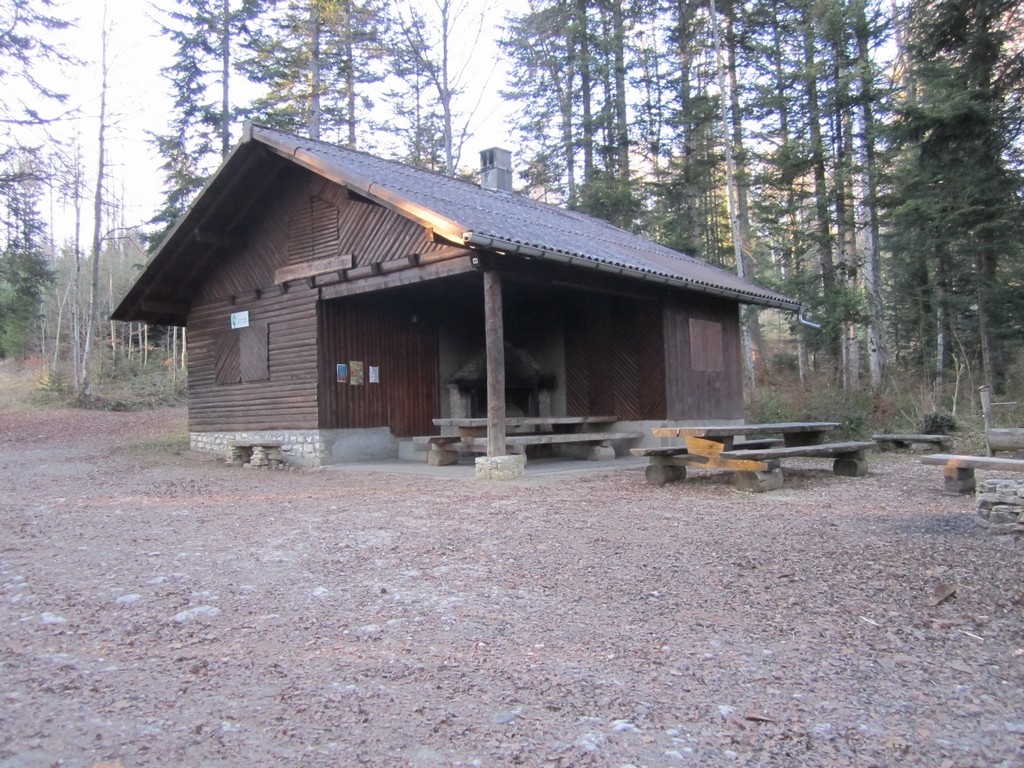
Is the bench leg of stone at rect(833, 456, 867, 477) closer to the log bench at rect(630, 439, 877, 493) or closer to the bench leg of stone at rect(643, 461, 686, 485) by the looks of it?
the log bench at rect(630, 439, 877, 493)

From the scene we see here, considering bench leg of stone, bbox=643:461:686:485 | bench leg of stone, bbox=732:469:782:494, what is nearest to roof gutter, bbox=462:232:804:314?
bench leg of stone, bbox=643:461:686:485

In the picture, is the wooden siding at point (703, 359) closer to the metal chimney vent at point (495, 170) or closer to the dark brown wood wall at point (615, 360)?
the dark brown wood wall at point (615, 360)

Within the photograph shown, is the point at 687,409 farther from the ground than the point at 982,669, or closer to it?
farther from the ground

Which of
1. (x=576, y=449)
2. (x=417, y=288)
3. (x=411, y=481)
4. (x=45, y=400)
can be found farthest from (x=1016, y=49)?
(x=45, y=400)

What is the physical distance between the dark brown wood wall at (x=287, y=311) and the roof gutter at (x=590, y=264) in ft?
7.46

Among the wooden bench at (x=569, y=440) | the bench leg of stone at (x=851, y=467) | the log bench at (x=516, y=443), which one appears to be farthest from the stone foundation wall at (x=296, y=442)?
the bench leg of stone at (x=851, y=467)

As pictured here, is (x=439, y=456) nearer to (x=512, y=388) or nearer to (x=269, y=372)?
(x=512, y=388)

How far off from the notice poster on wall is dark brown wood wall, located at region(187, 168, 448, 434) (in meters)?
0.48

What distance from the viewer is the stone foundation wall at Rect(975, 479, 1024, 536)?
17.3 ft

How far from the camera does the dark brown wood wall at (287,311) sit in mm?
12016

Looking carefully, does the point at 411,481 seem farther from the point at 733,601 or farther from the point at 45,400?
the point at 45,400

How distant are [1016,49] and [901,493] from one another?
1166cm

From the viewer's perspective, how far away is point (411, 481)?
9.90 meters

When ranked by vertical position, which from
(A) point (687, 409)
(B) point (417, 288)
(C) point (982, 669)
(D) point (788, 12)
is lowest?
(C) point (982, 669)
